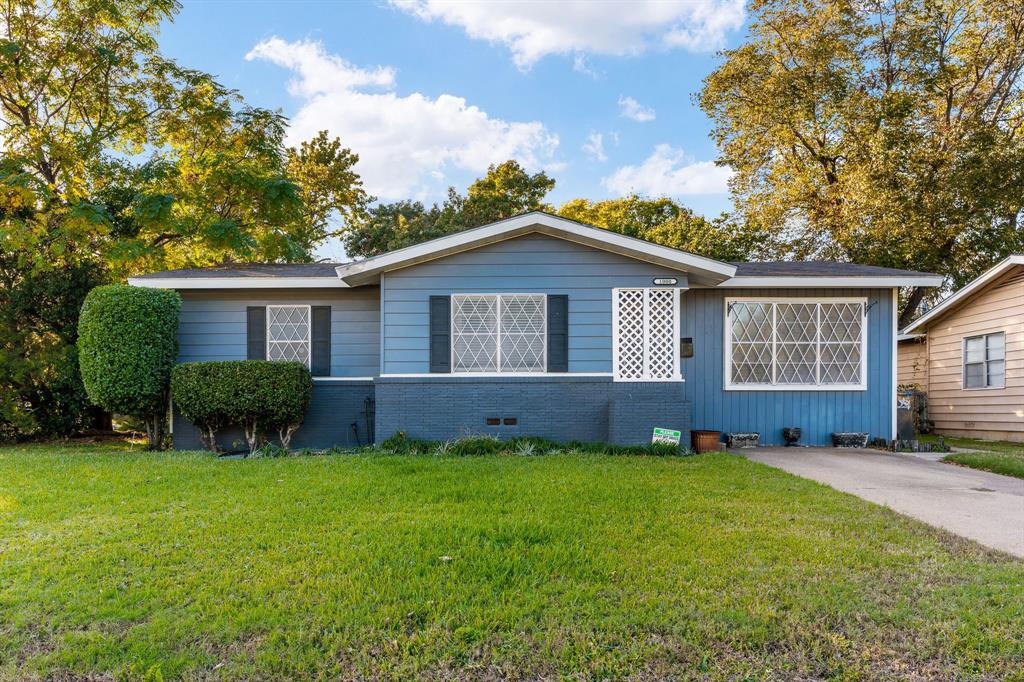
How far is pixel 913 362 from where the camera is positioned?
14734mm

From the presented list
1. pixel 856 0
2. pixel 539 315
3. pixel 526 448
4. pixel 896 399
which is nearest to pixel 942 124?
pixel 856 0

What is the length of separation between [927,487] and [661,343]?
12.1 feet

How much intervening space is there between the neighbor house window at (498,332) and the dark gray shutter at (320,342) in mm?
2492

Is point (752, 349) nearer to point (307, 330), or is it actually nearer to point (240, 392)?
point (307, 330)

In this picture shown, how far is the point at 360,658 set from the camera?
2.65m

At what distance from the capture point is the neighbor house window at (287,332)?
32.3ft

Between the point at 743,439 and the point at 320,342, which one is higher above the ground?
the point at 320,342

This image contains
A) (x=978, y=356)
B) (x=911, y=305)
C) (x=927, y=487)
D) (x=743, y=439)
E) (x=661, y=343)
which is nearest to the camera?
(x=927, y=487)

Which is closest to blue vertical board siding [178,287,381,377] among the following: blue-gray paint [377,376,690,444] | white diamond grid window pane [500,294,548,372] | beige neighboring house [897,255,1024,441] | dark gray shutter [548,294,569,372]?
blue-gray paint [377,376,690,444]

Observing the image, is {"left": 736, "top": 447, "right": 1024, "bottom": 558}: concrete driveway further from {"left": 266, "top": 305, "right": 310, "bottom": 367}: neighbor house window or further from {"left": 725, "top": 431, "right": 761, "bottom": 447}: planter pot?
{"left": 266, "top": 305, "right": 310, "bottom": 367}: neighbor house window

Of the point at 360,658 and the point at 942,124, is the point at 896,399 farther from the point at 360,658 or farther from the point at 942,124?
the point at 942,124

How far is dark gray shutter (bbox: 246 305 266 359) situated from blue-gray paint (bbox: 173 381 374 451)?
1.14 meters

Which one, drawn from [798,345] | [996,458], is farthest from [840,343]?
[996,458]

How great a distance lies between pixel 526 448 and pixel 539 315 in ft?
6.78
